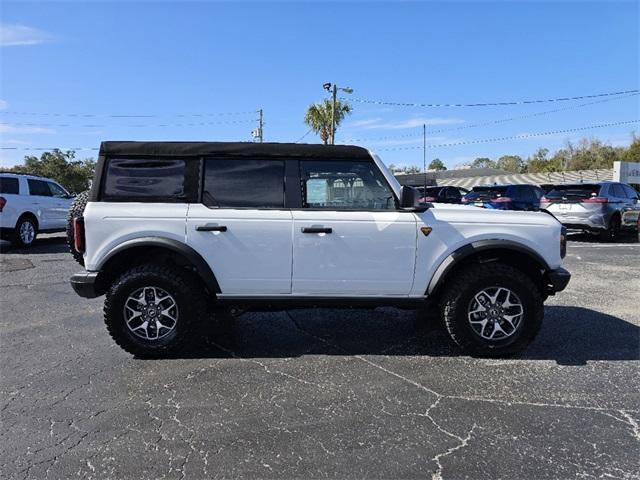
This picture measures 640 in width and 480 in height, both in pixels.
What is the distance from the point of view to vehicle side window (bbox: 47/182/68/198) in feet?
43.1

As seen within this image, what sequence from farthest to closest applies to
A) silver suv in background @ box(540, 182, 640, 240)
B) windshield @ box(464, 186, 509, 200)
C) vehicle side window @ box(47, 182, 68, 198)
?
1. windshield @ box(464, 186, 509, 200)
2. vehicle side window @ box(47, 182, 68, 198)
3. silver suv in background @ box(540, 182, 640, 240)

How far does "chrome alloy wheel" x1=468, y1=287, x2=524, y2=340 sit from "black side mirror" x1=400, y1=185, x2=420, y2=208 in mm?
1003

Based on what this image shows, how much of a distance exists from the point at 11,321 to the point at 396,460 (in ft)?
16.0

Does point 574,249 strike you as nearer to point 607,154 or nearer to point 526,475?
point 526,475

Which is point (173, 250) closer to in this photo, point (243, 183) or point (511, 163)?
point (243, 183)

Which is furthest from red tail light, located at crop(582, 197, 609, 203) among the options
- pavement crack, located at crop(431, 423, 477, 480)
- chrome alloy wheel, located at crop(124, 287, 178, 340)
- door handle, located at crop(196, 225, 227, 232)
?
chrome alloy wheel, located at crop(124, 287, 178, 340)

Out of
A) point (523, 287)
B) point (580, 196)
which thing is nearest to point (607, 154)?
point (580, 196)

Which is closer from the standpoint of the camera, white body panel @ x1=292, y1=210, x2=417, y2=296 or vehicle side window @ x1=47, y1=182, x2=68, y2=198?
white body panel @ x1=292, y1=210, x2=417, y2=296

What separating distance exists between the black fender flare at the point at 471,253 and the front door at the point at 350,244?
0.23 metres

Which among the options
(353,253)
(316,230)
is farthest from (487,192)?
(316,230)

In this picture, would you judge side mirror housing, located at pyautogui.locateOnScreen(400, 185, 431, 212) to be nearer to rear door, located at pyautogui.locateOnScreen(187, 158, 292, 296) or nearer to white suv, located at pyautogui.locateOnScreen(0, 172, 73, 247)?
rear door, located at pyautogui.locateOnScreen(187, 158, 292, 296)

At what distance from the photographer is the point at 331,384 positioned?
3705 millimetres

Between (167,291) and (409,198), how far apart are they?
7.36 ft

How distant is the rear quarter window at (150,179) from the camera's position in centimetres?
422
